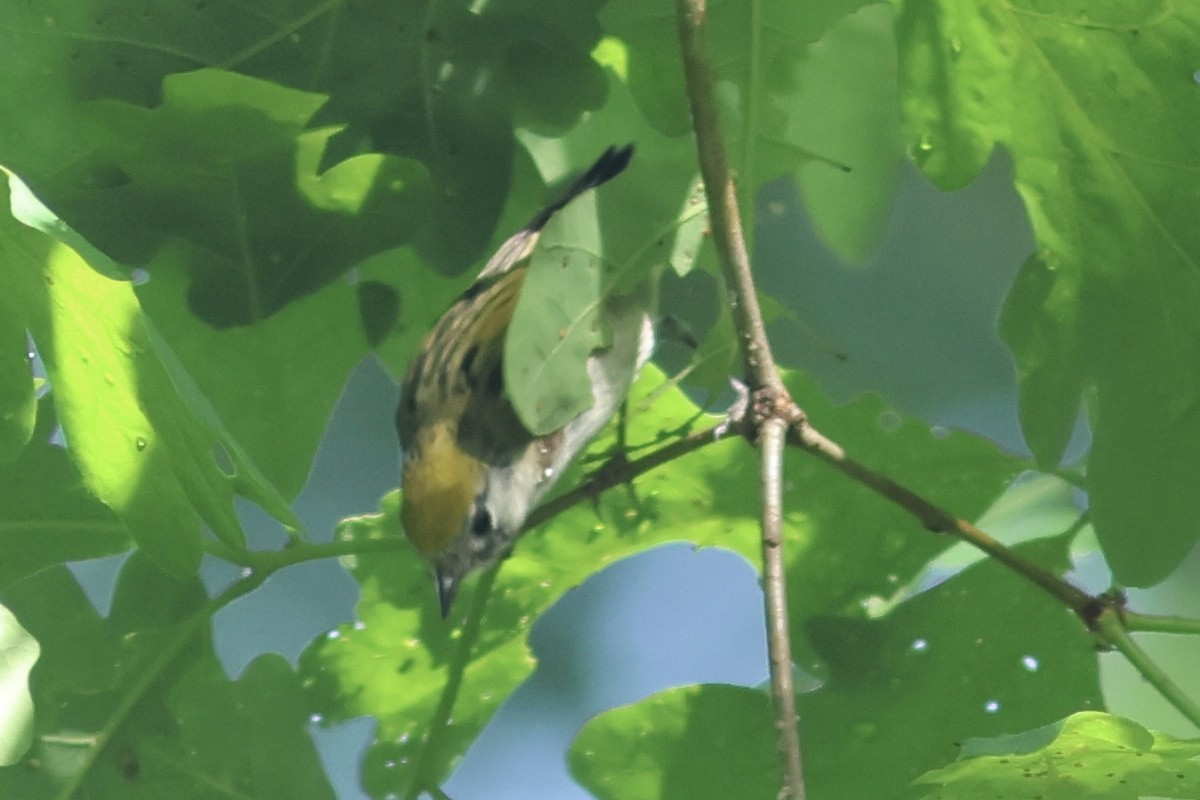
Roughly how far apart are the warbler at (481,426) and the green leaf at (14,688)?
37 centimetres

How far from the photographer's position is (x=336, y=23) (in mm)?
1183

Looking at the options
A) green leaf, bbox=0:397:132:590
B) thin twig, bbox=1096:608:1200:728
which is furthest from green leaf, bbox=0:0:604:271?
thin twig, bbox=1096:608:1200:728

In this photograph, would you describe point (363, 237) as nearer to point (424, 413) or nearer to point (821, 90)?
point (424, 413)

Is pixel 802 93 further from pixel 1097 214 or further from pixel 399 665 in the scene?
pixel 399 665

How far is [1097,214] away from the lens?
1.01m

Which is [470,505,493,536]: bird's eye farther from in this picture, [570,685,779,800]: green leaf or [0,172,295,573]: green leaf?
[0,172,295,573]: green leaf

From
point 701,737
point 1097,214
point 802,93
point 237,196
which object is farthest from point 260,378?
point 1097,214

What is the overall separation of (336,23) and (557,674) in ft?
4.50

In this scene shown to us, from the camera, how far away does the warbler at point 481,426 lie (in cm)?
131

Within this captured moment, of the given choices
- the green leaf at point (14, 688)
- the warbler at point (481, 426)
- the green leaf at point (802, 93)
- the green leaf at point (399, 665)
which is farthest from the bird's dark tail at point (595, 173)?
the green leaf at point (14, 688)

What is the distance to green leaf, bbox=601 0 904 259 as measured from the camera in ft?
3.42

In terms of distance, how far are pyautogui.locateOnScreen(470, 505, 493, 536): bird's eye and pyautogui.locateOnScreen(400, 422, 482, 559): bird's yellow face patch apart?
0.04ft

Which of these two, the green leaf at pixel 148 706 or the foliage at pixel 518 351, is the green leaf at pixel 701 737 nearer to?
the foliage at pixel 518 351

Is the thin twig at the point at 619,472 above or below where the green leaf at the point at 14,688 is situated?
above
